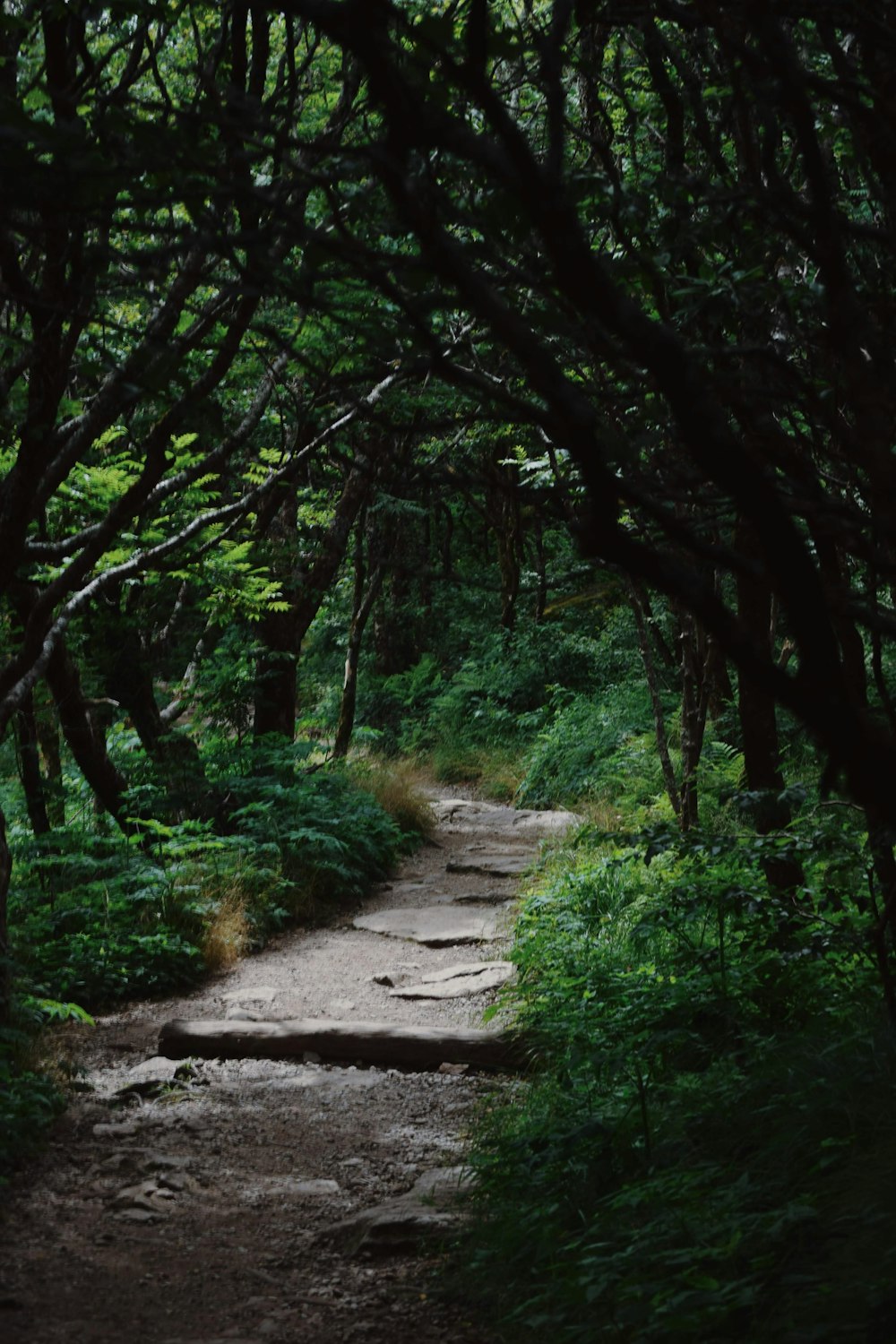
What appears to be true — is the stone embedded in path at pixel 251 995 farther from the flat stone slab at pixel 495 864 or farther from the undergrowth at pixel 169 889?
the flat stone slab at pixel 495 864

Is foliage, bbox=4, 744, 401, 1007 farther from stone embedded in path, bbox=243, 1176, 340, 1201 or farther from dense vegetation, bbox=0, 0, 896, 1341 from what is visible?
stone embedded in path, bbox=243, 1176, 340, 1201

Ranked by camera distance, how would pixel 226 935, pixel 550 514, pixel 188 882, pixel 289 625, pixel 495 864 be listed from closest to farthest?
pixel 550 514 < pixel 226 935 < pixel 188 882 < pixel 495 864 < pixel 289 625

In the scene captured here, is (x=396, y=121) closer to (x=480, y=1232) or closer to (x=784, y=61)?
(x=784, y=61)

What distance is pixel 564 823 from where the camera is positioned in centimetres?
1306

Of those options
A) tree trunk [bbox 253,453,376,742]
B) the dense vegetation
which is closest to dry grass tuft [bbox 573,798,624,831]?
the dense vegetation

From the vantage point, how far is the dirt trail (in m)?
3.56

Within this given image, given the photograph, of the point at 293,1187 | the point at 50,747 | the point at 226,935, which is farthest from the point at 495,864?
the point at 293,1187

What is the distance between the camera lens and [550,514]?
88.9 inches

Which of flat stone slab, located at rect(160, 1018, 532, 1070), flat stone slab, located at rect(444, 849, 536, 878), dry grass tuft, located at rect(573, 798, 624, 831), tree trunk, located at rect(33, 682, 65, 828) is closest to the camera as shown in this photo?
flat stone slab, located at rect(160, 1018, 532, 1070)

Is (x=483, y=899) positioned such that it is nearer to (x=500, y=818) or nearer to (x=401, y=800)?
(x=401, y=800)

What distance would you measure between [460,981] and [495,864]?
154 inches

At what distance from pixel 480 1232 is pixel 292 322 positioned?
7.15m

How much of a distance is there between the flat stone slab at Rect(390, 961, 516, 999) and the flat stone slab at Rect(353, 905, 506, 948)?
2.85 feet

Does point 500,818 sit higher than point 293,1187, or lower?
higher
